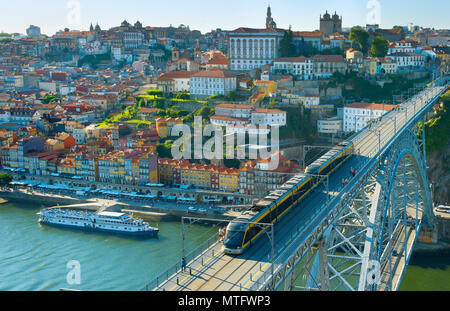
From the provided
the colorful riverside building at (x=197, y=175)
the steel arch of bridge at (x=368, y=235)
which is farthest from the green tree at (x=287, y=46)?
the steel arch of bridge at (x=368, y=235)

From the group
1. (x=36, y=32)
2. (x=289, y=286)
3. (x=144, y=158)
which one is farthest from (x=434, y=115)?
(x=36, y=32)

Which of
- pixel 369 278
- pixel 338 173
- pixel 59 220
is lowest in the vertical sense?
pixel 59 220

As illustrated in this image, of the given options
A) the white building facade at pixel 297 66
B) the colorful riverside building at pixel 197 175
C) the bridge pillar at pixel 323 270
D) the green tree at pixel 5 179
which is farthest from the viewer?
the white building facade at pixel 297 66

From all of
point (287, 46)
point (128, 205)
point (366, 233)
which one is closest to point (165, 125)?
point (128, 205)

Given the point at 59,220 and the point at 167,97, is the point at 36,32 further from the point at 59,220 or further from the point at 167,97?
the point at 59,220

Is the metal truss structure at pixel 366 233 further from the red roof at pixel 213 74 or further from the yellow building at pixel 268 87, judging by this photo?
the red roof at pixel 213 74

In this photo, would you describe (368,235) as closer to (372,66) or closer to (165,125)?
(165,125)
